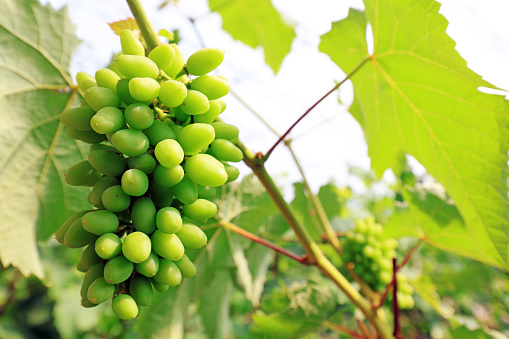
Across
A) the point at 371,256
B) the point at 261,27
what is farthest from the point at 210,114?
the point at 261,27

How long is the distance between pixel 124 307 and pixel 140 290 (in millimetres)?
42

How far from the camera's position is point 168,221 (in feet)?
1.84

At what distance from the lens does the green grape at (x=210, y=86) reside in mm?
668

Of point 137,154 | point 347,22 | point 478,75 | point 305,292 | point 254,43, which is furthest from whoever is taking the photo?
point 254,43

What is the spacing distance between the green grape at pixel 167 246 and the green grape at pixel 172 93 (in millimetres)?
226

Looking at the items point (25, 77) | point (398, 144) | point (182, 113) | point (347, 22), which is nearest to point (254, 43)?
point (347, 22)

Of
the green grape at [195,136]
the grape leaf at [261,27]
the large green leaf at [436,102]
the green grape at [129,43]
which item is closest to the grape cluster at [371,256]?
the large green leaf at [436,102]

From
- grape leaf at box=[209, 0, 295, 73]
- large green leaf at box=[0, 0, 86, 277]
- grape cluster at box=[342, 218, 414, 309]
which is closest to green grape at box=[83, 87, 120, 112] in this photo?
large green leaf at box=[0, 0, 86, 277]

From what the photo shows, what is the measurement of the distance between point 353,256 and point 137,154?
114cm

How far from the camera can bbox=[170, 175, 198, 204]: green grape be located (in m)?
0.61

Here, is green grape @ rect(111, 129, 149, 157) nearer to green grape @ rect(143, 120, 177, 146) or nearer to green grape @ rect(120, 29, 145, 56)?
green grape @ rect(143, 120, 177, 146)

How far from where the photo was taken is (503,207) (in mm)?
872

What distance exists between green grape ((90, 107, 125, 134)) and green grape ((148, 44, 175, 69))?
0.43ft

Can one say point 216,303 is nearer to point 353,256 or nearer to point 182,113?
point 353,256
